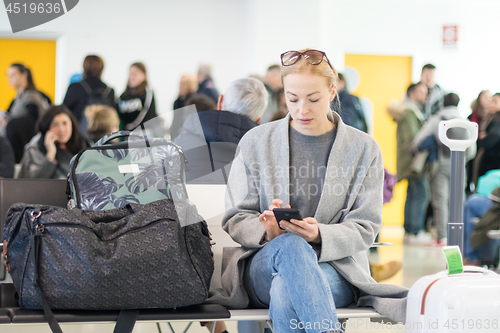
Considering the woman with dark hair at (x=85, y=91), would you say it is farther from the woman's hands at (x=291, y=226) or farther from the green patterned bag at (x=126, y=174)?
the woman's hands at (x=291, y=226)

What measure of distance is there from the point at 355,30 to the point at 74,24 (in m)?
3.98

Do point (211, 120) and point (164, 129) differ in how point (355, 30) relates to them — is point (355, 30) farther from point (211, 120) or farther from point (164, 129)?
point (211, 120)

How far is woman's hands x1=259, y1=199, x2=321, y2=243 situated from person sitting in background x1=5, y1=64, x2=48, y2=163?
177 inches

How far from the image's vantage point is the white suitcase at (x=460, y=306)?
4.50 ft

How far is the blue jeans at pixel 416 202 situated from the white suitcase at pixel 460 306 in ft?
15.2

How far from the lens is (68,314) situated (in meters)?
1.42

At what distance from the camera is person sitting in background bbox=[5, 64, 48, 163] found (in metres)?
5.44

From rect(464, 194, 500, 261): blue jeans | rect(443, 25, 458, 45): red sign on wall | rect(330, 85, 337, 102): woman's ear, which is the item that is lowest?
rect(464, 194, 500, 261): blue jeans

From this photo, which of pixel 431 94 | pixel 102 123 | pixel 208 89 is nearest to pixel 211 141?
pixel 102 123

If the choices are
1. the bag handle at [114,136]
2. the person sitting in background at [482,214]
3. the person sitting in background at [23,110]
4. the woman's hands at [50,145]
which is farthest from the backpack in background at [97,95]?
→ the person sitting in background at [482,214]

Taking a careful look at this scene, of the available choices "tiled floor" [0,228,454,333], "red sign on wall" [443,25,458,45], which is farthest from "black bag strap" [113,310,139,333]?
"red sign on wall" [443,25,458,45]

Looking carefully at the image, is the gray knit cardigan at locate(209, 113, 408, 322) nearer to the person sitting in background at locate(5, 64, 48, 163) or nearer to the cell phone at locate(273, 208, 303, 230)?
the cell phone at locate(273, 208, 303, 230)

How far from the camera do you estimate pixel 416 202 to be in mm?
5910

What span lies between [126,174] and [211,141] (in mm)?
658
